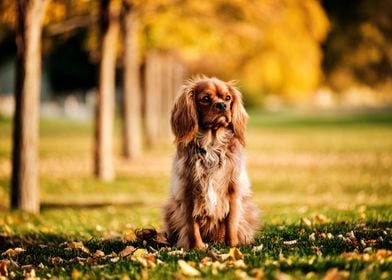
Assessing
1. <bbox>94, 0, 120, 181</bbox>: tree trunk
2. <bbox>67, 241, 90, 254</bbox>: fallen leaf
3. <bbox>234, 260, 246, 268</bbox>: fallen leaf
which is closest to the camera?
<bbox>234, 260, 246, 268</bbox>: fallen leaf

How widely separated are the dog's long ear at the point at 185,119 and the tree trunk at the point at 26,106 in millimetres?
4883

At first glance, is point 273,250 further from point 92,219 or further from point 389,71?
point 389,71

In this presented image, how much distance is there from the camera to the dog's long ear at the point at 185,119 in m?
6.41

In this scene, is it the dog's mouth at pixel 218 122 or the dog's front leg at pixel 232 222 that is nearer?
the dog's mouth at pixel 218 122

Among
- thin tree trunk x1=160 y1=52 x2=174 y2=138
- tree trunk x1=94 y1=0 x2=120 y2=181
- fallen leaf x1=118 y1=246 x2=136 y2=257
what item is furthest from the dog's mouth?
thin tree trunk x1=160 y1=52 x2=174 y2=138

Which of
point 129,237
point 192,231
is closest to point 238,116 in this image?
point 192,231

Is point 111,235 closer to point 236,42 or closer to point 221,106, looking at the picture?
point 221,106

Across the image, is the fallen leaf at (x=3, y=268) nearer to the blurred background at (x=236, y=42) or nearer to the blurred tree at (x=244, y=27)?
the blurred background at (x=236, y=42)

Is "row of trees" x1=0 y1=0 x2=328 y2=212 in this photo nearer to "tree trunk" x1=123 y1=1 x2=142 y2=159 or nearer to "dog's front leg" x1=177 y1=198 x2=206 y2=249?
"tree trunk" x1=123 y1=1 x2=142 y2=159

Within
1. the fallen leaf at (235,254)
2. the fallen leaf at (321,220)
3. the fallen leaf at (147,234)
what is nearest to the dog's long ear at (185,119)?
the fallen leaf at (235,254)

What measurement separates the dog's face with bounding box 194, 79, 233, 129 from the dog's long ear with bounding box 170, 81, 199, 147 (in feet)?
0.23

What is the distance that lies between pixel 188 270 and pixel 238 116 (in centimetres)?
188

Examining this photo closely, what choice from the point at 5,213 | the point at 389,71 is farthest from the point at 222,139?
the point at 389,71

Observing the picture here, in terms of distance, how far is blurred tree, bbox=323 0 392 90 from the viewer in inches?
1382
